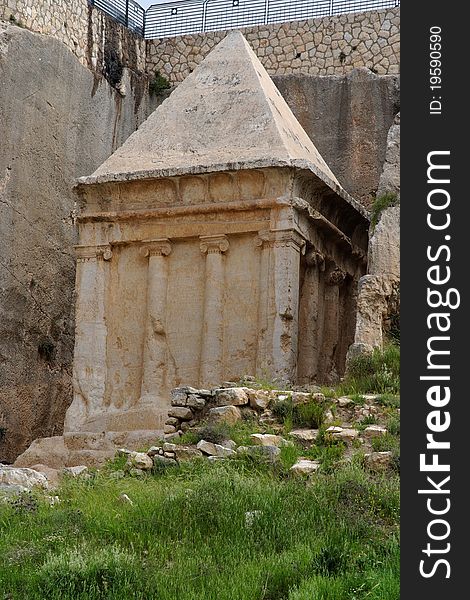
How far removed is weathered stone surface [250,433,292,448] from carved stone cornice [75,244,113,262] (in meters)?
5.16

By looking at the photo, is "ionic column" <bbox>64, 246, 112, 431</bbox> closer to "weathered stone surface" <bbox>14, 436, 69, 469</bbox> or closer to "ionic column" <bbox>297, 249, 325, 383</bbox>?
"weathered stone surface" <bbox>14, 436, 69, 469</bbox>

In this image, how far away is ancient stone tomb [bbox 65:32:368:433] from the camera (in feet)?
51.9

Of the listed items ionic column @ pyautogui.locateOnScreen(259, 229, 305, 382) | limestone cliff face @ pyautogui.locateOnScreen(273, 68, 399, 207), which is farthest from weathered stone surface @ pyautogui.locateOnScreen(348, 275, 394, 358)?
limestone cliff face @ pyautogui.locateOnScreen(273, 68, 399, 207)

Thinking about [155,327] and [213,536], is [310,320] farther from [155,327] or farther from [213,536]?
[213,536]

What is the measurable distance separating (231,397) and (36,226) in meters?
7.18

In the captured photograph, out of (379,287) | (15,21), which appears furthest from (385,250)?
(15,21)

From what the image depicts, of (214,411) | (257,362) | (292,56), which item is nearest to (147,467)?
(214,411)

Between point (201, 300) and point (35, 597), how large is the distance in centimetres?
755

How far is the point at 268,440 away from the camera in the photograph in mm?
11867

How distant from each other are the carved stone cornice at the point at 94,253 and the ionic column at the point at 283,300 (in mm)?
1908

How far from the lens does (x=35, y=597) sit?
8.95m

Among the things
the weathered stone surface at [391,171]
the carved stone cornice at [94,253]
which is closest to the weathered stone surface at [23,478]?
the carved stone cornice at [94,253]

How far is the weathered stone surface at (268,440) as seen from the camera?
464 inches

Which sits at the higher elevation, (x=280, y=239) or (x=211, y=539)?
(x=280, y=239)
